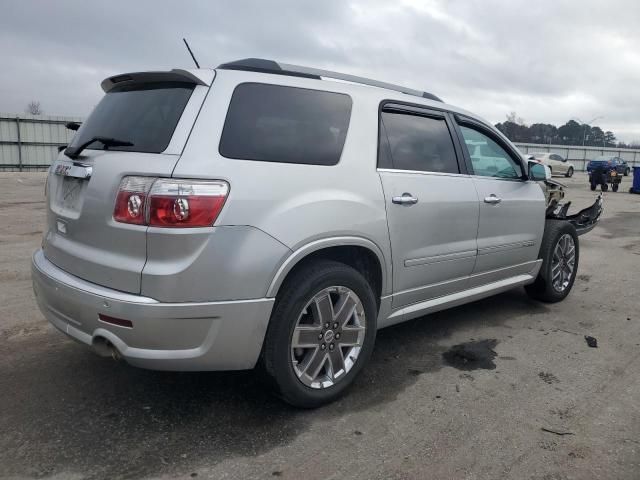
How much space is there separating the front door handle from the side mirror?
1.86 m

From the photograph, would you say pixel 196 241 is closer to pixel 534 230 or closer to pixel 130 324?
pixel 130 324

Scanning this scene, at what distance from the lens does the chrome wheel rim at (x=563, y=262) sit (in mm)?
5062

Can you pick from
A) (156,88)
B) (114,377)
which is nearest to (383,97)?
(156,88)

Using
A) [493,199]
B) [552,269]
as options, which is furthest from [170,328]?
[552,269]

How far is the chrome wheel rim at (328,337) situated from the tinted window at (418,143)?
0.92 meters

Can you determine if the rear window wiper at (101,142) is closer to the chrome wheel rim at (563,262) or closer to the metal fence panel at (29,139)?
the chrome wheel rim at (563,262)

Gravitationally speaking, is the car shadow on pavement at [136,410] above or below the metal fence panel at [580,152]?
below

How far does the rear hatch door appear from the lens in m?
2.47

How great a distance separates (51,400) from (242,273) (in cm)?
147

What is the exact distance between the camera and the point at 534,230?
4.65 meters

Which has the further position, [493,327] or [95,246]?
[493,327]

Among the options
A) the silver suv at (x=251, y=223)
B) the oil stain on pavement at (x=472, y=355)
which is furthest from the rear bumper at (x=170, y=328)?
the oil stain on pavement at (x=472, y=355)

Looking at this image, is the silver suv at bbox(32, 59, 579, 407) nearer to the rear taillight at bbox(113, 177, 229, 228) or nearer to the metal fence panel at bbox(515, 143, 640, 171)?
the rear taillight at bbox(113, 177, 229, 228)

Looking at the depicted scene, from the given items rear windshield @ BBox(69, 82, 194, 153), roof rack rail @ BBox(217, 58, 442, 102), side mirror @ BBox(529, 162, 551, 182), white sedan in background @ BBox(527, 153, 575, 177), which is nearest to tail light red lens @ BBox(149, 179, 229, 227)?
rear windshield @ BBox(69, 82, 194, 153)
